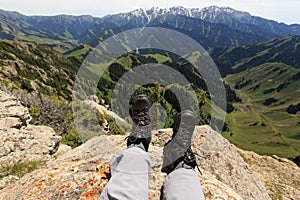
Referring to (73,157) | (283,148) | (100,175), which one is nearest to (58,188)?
(100,175)

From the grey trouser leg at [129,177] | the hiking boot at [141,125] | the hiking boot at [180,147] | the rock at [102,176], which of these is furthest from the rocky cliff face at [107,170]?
the grey trouser leg at [129,177]

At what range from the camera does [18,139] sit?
→ 12.2m

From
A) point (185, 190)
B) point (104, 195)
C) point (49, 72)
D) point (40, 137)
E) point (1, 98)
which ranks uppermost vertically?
point (185, 190)

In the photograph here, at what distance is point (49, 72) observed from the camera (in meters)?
154

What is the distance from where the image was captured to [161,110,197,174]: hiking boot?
6206 millimetres

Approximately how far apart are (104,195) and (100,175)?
189 cm

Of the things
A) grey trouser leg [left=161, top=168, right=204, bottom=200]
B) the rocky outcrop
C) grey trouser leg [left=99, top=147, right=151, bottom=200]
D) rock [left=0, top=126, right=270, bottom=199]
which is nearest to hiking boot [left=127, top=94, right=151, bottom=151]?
grey trouser leg [left=99, top=147, right=151, bottom=200]

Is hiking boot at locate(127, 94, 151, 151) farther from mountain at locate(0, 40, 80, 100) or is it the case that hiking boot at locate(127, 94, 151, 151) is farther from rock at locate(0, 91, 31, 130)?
mountain at locate(0, 40, 80, 100)

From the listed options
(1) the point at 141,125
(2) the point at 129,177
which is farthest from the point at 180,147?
(2) the point at 129,177

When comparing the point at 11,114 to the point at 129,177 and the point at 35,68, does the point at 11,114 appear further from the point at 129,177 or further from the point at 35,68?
the point at 35,68

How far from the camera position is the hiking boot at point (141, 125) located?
7.16m

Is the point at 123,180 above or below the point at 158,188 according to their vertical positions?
above

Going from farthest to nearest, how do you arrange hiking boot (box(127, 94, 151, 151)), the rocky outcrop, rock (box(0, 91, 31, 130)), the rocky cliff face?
rock (box(0, 91, 31, 130))
the rocky outcrop
hiking boot (box(127, 94, 151, 151))
the rocky cliff face

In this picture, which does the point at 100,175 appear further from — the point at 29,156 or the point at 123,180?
the point at 29,156
